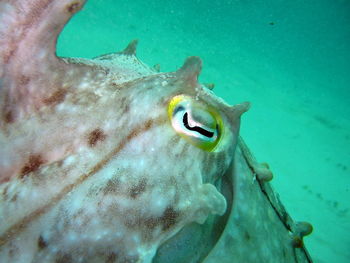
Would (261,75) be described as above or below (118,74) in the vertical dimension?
below

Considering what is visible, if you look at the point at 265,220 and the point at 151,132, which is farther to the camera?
the point at 265,220

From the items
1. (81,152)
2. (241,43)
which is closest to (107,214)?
(81,152)

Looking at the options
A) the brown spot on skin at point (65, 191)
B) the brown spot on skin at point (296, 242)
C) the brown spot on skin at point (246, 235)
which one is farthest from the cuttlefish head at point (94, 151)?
the brown spot on skin at point (296, 242)

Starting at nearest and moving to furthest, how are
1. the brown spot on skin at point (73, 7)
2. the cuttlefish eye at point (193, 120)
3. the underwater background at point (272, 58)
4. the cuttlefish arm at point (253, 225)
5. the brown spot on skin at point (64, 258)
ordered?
the brown spot on skin at point (64, 258) < the cuttlefish eye at point (193, 120) < the brown spot on skin at point (73, 7) < the cuttlefish arm at point (253, 225) < the underwater background at point (272, 58)

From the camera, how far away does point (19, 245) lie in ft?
4.62

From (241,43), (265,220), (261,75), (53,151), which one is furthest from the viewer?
(241,43)

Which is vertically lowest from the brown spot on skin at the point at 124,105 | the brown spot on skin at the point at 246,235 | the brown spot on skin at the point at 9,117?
the brown spot on skin at the point at 246,235

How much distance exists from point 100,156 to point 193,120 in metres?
0.54

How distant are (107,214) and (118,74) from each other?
37.3 inches

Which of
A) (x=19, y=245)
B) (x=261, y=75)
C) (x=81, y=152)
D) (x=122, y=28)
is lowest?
(x=122, y=28)

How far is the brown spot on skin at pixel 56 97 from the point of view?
67.7 inches

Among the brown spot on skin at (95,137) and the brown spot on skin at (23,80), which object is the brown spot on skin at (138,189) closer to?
the brown spot on skin at (95,137)

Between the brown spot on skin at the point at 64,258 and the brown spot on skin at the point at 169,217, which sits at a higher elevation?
the brown spot on skin at the point at 169,217

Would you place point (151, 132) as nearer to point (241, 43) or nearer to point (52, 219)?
point (52, 219)
